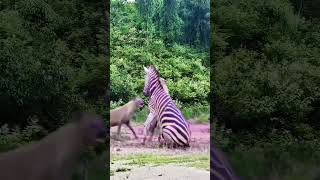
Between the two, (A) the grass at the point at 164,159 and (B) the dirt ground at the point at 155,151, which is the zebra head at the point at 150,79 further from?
(A) the grass at the point at 164,159

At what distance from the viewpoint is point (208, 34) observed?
683 centimetres

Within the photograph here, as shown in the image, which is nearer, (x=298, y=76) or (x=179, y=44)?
(x=179, y=44)

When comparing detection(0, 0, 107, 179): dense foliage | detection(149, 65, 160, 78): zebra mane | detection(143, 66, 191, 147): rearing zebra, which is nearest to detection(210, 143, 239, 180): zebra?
detection(143, 66, 191, 147): rearing zebra

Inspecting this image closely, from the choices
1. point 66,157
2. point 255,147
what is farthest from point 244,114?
point 66,157

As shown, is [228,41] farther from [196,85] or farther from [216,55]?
[196,85]

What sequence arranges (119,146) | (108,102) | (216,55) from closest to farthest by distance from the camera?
(119,146) → (108,102) → (216,55)

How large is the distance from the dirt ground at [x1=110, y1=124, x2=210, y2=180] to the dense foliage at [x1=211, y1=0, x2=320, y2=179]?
1.07 metres

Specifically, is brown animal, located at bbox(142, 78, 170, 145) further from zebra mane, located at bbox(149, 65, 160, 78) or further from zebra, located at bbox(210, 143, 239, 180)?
zebra, located at bbox(210, 143, 239, 180)

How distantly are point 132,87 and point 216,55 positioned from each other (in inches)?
55.6

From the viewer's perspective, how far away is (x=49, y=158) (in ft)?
16.6

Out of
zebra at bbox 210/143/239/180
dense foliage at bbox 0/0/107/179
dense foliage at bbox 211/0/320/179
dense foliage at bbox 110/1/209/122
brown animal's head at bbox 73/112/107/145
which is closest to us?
brown animal's head at bbox 73/112/107/145

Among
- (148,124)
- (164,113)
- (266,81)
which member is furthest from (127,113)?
(266,81)

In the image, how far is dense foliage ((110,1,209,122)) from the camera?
6680mm

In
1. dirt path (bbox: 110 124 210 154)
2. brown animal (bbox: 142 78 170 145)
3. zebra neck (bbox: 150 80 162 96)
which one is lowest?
dirt path (bbox: 110 124 210 154)
